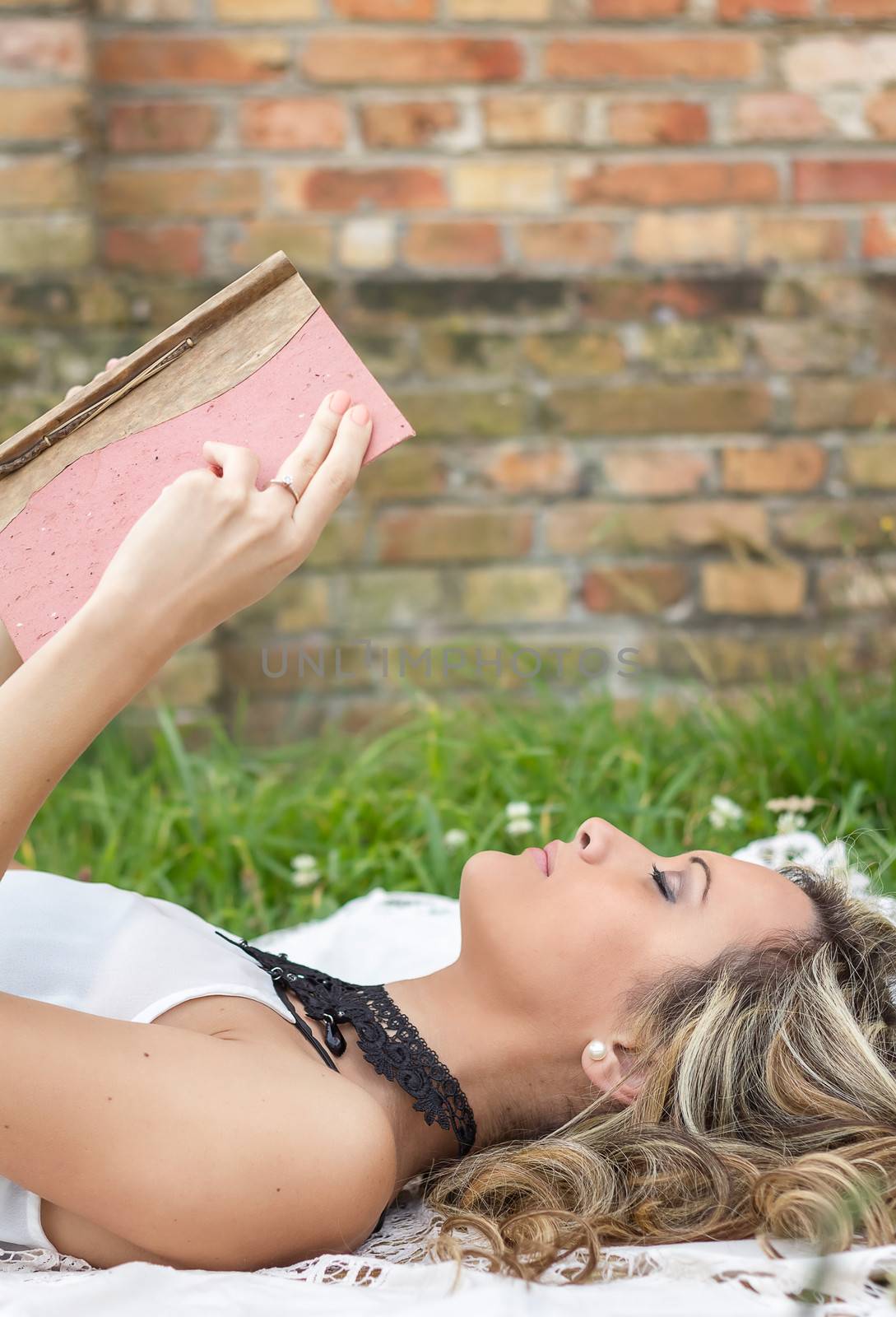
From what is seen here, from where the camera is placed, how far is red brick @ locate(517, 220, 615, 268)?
2.75 meters

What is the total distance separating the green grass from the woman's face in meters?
0.68

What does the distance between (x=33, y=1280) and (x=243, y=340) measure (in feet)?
3.28

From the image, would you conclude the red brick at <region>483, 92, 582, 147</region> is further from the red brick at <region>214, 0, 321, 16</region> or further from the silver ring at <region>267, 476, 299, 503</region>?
the silver ring at <region>267, 476, 299, 503</region>

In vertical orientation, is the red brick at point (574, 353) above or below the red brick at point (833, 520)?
above

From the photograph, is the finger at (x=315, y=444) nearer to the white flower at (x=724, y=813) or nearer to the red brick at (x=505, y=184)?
the white flower at (x=724, y=813)

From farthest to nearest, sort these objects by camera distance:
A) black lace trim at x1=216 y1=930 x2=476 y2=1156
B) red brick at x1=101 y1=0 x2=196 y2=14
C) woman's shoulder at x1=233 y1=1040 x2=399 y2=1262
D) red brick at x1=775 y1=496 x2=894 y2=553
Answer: red brick at x1=775 y1=496 x2=894 y2=553
red brick at x1=101 y1=0 x2=196 y2=14
black lace trim at x1=216 y1=930 x2=476 y2=1156
woman's shoulder at x1=233 y1=1040 x2=399 y2=1262

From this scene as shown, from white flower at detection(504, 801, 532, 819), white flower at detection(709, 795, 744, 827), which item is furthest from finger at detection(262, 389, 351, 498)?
white flower at detection(709, 795, 744, 827)

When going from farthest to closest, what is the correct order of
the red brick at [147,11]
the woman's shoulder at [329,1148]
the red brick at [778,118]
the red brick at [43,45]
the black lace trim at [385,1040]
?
the red brick at [778,118], the red brick at [147,11], the red brick at [43,45], the black lace trim at [385,1040], the woman's shoulder at [329,1148]

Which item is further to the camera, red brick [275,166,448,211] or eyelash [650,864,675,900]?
red brick [275,166,448,211]

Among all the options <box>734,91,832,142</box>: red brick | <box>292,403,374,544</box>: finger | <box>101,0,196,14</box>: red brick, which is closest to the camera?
<box>292,403,374,544</box>: finger

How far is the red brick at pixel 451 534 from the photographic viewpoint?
9.26 feet

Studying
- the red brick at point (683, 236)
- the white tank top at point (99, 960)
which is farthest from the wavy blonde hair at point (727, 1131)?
the red brick at point (683, 236)

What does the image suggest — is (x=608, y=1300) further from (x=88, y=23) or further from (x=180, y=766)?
(x=88, y=23)

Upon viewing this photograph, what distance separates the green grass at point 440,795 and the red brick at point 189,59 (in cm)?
140
